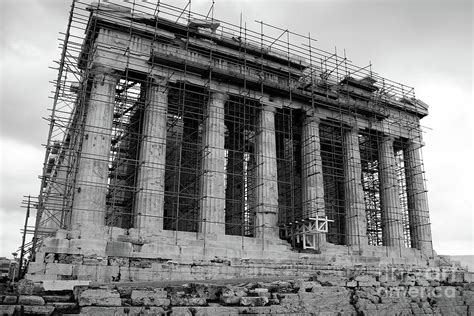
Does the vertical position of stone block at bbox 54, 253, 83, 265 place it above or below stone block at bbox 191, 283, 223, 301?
above

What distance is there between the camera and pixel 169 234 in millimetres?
23484

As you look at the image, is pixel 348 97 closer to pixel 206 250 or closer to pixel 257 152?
pixel 257 152

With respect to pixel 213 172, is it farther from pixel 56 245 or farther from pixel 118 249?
pixel 56 245

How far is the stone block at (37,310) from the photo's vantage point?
9.71m

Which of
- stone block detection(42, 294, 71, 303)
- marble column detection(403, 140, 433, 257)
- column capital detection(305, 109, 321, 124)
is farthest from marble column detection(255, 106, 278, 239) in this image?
stone block detection(42, 294, 71, 303)

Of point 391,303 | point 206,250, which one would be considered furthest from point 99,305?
point 206,250

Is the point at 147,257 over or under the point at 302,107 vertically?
under

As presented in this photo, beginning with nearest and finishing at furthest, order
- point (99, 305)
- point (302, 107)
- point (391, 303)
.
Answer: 1. point (99, 305)
2. point (391, 303)
3. point (302, 107)

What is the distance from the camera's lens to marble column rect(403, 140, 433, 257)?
3428cm

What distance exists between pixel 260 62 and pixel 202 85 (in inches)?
185

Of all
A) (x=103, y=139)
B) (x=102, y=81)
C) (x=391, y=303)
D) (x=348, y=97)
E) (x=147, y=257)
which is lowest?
(x=391, y=303)

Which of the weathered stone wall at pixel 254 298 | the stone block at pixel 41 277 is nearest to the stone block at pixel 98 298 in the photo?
the weathered stone wall at pixel 254 298

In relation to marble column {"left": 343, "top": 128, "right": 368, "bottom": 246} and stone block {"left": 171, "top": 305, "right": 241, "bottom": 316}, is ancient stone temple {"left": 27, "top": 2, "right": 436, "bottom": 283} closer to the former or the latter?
marble column {"left": 343, "top": 128, "right": 368, "bottom": 246}

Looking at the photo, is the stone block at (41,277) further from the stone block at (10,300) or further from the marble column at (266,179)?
the marble column at (266,179)
